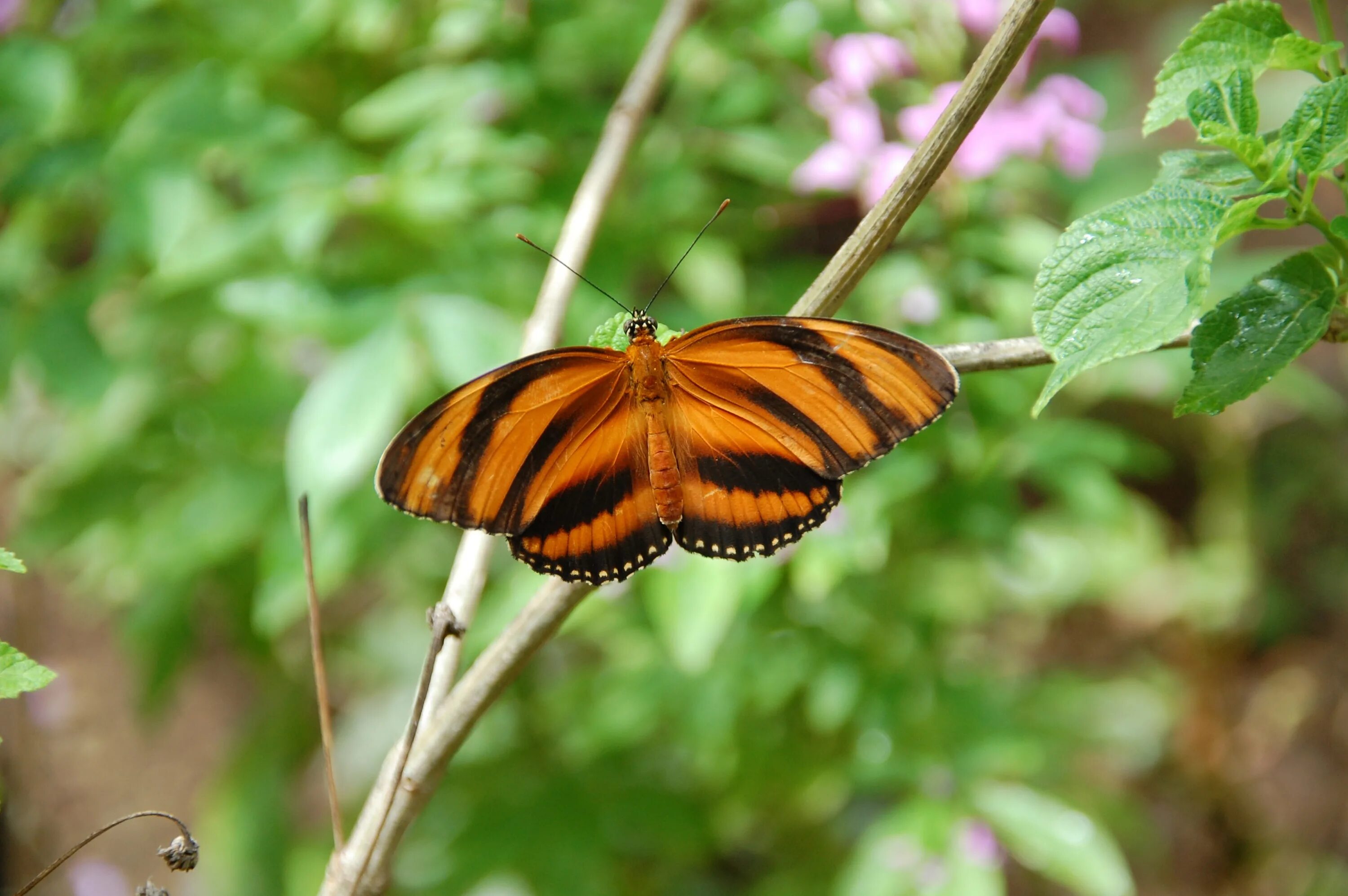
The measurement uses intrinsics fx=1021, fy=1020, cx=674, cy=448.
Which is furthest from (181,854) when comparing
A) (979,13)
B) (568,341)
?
(979,13)

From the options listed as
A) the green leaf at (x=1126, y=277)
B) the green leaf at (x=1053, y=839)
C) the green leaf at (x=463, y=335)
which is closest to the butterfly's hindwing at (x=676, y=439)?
the green leaf at (x=1126, y=277)

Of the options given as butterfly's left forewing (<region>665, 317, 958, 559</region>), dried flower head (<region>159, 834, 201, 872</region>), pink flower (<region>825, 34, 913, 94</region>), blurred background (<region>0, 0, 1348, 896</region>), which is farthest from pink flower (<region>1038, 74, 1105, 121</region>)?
dried flower head (<region>159, 834, 201, 872</region>)

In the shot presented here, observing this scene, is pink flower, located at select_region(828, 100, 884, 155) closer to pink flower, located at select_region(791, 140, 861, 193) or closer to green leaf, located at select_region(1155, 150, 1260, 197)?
pink flower, located at select_region(791, 140, 861, 193)

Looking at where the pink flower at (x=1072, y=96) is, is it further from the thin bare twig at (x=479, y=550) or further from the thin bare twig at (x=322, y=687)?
the thin bare twig at (x=322, y=687)

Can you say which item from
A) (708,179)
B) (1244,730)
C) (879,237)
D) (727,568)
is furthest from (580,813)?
(1244,730)

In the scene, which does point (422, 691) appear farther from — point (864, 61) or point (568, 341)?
point (864, 61)
